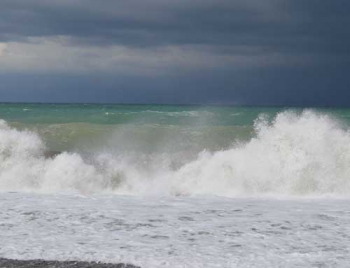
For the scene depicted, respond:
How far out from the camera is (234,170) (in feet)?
42.0

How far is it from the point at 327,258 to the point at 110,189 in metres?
7.17

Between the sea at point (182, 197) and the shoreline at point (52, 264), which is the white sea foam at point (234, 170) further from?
the shoreline at point (52, 264)

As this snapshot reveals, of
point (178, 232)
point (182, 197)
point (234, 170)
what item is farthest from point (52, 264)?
point (234, 170)

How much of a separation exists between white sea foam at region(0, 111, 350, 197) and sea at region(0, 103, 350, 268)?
27 millimetres

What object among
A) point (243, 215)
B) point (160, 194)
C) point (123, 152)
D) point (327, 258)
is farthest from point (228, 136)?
point (327, 258)

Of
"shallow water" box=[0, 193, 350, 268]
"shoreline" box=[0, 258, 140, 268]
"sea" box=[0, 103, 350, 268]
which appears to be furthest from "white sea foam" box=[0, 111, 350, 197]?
"shoreline" box=[0, 258, 140, 268]

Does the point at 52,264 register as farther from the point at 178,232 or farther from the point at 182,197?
the point at 182,197

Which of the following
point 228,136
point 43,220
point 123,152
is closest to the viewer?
point 43,220

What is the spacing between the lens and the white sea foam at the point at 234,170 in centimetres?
1212

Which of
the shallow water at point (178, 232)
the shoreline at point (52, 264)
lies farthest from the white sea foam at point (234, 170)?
the shoreline at point (52, 264)

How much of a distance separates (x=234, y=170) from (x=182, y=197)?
2.30 metres

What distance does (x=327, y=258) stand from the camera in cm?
610

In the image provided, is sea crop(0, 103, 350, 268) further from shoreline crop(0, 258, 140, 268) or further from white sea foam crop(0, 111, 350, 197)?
shoreline crop(0, 258, 140, 268)

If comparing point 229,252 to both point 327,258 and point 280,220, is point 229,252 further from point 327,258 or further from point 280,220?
point 280,220
